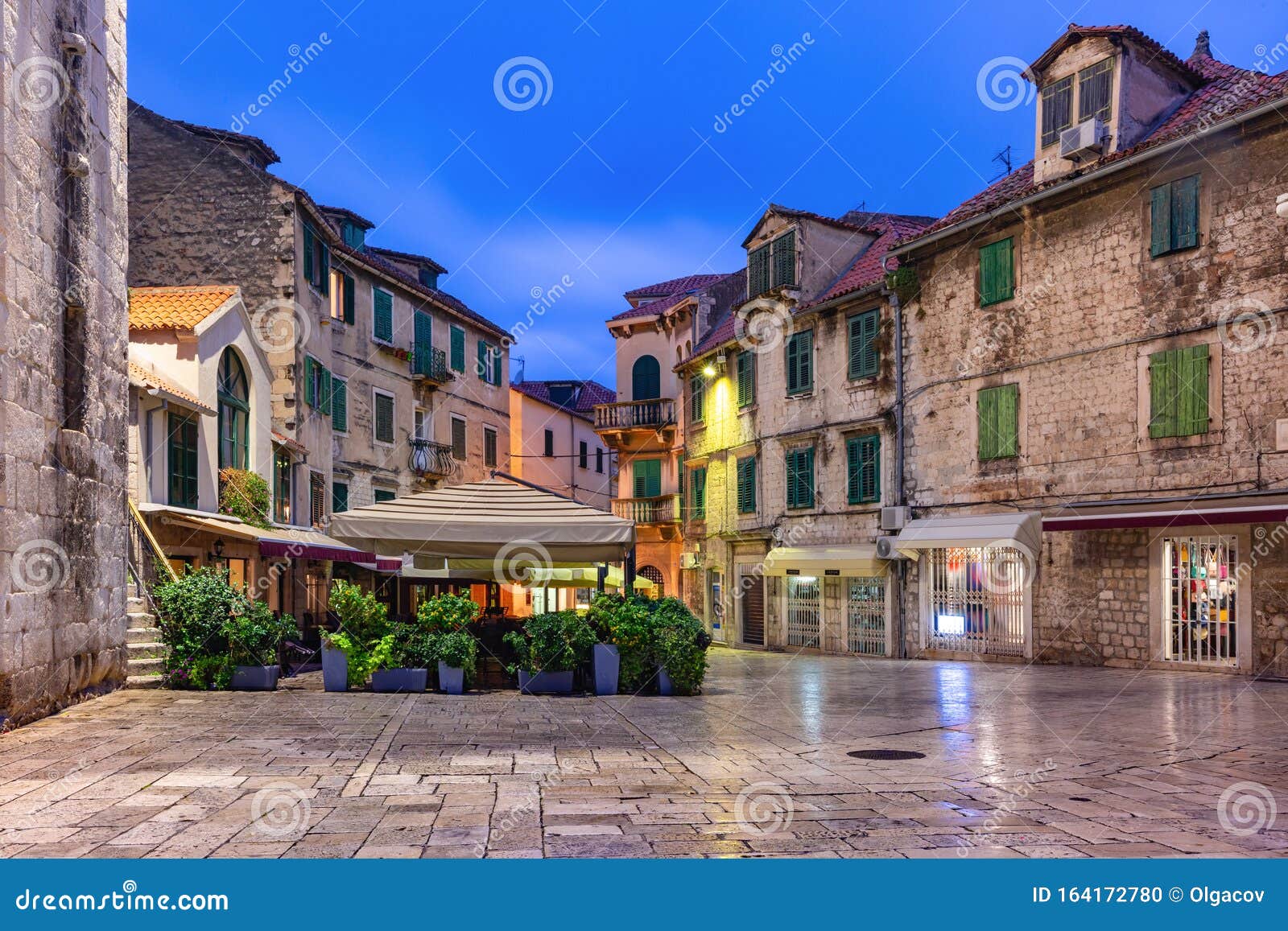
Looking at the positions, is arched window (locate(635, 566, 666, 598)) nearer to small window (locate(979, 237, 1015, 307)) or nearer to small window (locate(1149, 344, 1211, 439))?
small window (locate(979, 237, 1015, 307))

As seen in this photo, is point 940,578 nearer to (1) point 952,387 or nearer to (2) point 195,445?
(1) point 952,387

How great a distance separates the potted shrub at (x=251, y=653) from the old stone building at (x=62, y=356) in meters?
1.27

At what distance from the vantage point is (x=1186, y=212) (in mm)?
17281

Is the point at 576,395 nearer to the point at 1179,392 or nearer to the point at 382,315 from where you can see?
the point at 382,315

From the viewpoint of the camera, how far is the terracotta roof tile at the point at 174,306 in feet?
57.2

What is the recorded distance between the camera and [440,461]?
33312 millimetres

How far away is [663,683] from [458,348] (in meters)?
24.0

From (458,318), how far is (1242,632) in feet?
83.0

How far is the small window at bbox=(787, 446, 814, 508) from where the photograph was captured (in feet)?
88.6

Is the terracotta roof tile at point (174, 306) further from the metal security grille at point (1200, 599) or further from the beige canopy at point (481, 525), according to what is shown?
the metal security grille at point (1200, 599)

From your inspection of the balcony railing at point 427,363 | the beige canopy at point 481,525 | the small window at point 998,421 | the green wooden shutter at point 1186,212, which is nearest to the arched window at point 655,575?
the balcony railing at point 427,363

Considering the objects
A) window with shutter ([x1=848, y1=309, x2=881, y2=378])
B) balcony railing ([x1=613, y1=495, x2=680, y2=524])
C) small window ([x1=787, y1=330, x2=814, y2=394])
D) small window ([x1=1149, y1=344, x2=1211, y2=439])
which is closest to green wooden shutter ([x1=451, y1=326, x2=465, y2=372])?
balcony railing ([x1=613, y1=495, x2=680, y2=524])

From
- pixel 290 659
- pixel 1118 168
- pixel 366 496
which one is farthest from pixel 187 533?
pixel 1118 168

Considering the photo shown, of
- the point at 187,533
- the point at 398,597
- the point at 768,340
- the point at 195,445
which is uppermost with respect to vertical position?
the point at 768,340
